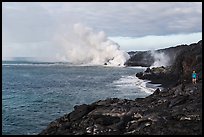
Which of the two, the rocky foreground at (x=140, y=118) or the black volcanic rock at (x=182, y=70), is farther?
the black volcanic rock at (x=182, y=70)

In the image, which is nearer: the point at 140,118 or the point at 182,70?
the point at 140,118

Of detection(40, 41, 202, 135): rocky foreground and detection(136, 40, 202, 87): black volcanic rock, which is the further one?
detection(136, 40, 202, 87): black volcanic rock

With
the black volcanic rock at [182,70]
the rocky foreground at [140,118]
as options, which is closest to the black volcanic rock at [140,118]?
the rocky foreground at [140,118]

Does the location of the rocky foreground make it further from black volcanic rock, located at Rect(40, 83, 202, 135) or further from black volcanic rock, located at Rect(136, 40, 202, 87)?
black volcanic rock, located at Rect(136, 40, 202, 87)

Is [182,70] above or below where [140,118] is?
above

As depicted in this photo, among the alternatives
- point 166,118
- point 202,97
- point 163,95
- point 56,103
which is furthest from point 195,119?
point 56,103

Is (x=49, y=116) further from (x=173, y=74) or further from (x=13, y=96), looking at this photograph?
(x=173, y=74)

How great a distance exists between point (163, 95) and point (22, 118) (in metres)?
14.2

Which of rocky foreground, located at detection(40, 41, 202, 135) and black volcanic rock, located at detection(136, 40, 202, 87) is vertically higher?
black volcanic rock, located at detection(136, 40, 202, 87)

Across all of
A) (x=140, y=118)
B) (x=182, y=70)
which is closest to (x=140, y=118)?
(x=140, y=118)

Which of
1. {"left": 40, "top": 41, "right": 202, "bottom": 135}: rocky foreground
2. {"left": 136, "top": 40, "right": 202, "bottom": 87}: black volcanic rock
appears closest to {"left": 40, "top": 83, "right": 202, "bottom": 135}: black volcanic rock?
{"left": 40, "top": 41, "right": 202, "bottom": 135}: rocky foreground

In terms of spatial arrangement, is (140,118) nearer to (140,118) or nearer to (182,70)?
(140,118)

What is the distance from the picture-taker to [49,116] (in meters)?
32.8

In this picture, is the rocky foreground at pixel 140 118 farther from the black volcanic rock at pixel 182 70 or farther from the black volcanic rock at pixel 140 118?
the black volcanic rock at pixel 182 70
